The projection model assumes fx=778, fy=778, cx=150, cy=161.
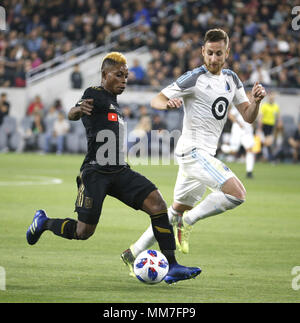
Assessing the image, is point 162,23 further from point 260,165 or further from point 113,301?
point 113,301

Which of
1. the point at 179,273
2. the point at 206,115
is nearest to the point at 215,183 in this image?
the point at 206,115

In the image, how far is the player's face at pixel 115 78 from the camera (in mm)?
7793

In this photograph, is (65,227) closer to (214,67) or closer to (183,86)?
(183,86)

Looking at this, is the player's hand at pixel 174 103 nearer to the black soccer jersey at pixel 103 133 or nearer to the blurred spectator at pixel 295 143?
the black soccer jersey at pixel 103 133

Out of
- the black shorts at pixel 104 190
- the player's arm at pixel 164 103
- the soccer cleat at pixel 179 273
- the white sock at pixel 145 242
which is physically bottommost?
the soccer cleat at pixel 179 273

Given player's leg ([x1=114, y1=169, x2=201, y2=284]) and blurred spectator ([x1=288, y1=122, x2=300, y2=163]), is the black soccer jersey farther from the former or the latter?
blurred spectator ([x1=288, y1=122, x2=300, y2=163])

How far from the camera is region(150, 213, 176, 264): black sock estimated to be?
7684mm

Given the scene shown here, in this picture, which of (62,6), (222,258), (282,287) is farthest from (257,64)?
(282,287)

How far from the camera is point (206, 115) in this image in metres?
8.76

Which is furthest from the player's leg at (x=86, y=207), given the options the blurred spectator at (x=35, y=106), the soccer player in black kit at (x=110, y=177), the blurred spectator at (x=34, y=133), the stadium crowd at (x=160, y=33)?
the blurred spectator at (x=35, y=106)

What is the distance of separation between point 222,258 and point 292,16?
22296mm

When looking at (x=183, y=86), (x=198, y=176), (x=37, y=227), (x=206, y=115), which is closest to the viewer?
(x=37, y=227)

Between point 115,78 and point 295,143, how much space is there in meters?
19.4

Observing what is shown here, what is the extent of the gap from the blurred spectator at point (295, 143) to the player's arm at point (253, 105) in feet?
57.8
